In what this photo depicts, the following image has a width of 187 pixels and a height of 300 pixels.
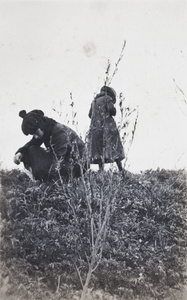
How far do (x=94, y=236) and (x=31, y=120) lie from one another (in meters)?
1.55

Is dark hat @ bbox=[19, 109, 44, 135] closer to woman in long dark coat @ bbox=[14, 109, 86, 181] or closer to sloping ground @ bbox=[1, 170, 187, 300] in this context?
woman in long dark coat @ bbox=[14, 109, 86, 181]

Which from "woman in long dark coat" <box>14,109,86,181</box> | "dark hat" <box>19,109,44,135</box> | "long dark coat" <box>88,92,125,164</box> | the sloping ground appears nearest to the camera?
the sloping ground

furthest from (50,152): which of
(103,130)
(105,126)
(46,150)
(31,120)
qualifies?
(105,126)

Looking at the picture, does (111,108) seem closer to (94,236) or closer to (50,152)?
(50,152)

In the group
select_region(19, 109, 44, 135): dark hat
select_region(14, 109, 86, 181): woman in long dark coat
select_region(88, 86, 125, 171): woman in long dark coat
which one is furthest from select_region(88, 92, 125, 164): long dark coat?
select_region(19, 109, 44, 135): dark hat

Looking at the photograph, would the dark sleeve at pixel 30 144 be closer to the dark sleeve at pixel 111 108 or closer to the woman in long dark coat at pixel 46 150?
the woman in long dark coat at pixel 46 150

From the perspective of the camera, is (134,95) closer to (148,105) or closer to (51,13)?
(148,105)

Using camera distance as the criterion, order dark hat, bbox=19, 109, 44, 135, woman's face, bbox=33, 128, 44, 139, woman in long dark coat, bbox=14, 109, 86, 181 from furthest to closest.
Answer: woman's face, bbox=33, 128, 44, 139 < woman in long dark coat, bbox=14, 109, 86, 181 < dark hat, bbox=19, 109, 44, 135

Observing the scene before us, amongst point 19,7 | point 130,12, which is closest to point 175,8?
point 130,12

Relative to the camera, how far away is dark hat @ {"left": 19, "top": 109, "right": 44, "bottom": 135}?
182 inches

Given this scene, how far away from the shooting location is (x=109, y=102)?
4.56 metres

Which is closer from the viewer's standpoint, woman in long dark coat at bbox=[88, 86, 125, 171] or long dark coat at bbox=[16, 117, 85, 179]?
woman in long dark coat at bbox=[88, 86, 125, 171]

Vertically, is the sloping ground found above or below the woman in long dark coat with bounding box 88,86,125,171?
below

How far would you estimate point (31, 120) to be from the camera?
4.66 meters
